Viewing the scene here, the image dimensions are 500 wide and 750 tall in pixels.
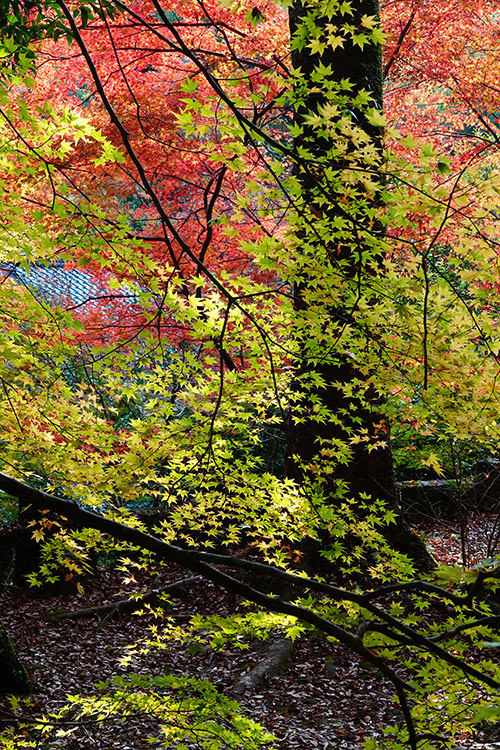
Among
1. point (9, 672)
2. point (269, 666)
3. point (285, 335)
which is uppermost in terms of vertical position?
point (285, 335)

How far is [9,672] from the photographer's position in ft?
16.7

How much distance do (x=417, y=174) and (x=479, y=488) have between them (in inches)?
321

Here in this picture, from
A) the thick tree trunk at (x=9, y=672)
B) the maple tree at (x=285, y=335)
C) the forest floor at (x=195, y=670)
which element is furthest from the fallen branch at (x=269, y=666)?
the thick tree trunk at (x=9, y=672)

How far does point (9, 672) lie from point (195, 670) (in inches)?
65.6

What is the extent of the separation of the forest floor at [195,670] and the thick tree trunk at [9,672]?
17cm

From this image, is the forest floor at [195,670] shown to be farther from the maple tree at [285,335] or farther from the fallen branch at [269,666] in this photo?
the maple tree at [285,335]

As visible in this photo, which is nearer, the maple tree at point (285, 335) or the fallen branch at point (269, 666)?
the maple tree at point (285, 335)

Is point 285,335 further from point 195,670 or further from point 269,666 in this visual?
point 195,670

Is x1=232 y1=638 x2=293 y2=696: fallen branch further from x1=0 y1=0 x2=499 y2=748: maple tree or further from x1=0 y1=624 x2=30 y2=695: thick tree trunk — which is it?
x1=0 y1=624 x2=30 y2=695: thick tree trunk

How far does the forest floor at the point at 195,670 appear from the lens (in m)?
4.62

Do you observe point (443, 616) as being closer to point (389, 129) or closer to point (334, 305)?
point (334, 305)

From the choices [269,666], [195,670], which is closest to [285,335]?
[269,666]

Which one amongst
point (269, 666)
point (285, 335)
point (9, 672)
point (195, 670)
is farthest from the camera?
point (195, 670)

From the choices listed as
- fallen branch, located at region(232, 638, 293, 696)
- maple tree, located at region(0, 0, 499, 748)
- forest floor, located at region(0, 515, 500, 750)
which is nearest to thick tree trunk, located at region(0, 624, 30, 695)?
forest floor, located at region(0, 515, 500, 750)
